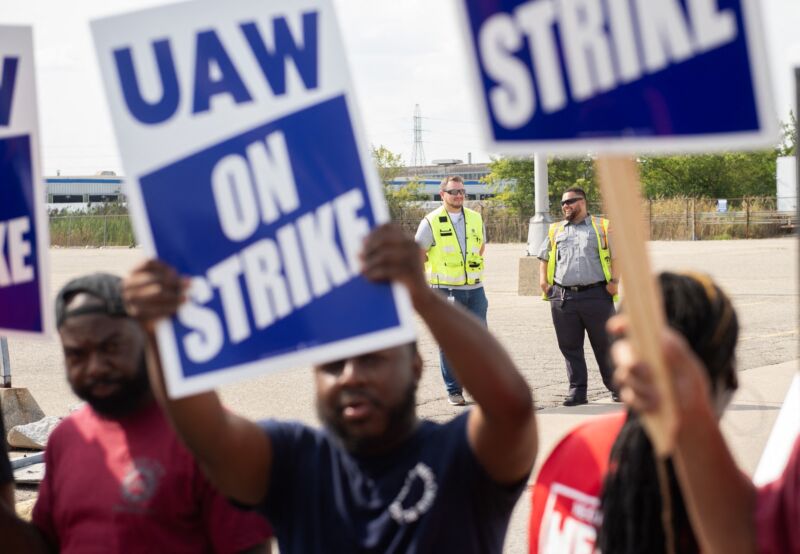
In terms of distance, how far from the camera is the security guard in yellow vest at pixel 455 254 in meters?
9.16

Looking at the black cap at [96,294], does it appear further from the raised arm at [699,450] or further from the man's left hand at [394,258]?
the raised arm at [699,450]

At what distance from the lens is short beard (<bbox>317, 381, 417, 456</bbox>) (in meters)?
2.27

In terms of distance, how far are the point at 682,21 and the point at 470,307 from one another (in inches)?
296

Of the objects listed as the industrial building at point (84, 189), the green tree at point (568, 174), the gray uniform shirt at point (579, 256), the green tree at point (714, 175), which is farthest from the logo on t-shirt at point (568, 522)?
the industrial building at point (84, 189)

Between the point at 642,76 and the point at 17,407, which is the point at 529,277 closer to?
the point at 17,407

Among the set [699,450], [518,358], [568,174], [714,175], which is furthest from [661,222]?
[699,450]

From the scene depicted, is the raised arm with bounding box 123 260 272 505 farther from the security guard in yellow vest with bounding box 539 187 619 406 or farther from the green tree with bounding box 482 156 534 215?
the green tree with bounding box 482 156 534 215

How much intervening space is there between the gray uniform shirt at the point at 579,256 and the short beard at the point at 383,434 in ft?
21.4

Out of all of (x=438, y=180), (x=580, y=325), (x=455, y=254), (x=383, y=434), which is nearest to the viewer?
(x=383, y=434)

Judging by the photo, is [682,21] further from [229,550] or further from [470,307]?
[470,307]

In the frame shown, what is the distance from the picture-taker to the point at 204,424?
7.15 feet

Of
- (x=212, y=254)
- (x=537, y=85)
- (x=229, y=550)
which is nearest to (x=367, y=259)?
(x=212, y=254)

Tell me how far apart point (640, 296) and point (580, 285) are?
23.8 feet

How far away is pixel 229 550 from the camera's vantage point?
7.94 ft
